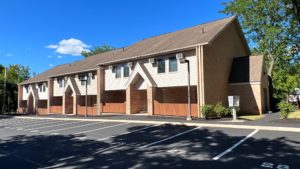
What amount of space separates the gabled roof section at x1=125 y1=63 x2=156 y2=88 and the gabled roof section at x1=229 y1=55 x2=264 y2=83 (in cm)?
722

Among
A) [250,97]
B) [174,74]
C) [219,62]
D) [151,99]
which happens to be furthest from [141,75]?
[250,97]

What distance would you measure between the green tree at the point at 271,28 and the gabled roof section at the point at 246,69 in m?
9.36

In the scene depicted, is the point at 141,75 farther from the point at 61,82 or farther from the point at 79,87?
the point at 61,82

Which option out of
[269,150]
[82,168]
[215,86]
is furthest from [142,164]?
[215,86]

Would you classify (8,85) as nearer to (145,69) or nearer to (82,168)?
(145,69)

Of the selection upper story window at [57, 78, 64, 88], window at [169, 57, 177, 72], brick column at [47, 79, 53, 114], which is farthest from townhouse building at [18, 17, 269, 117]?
brick column at [47, 79, 53, 114]

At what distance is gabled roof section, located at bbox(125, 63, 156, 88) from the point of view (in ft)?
72.2

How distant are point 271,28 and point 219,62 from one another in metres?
13.9

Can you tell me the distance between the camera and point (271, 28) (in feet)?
102

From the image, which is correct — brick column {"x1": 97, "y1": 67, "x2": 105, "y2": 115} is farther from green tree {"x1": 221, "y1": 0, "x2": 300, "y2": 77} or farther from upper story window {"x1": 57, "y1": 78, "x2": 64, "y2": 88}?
green tree {"x1": 221, "y1": 0, "x2": 300, "y2": 77}

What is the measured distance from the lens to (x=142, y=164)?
24.1ft

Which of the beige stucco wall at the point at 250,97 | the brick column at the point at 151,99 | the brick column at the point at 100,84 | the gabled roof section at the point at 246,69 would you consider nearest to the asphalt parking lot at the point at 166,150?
the brick column at the point at 151,99

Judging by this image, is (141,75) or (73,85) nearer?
(141,75)

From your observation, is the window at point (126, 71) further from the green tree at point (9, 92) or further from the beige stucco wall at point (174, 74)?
the green tree at point (9, 92)
